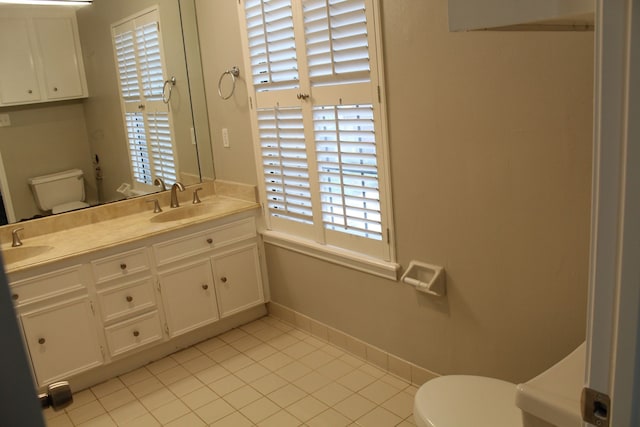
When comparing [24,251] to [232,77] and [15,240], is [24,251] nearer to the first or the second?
[15,240]

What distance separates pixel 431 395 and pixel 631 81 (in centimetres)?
146

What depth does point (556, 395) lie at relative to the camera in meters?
1.22

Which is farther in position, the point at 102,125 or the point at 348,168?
the point at 102,125

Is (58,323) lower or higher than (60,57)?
lower

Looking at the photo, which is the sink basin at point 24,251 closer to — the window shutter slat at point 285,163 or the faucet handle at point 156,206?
the faucet handle at point 156,206

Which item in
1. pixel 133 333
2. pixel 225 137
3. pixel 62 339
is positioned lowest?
pixel 133 333

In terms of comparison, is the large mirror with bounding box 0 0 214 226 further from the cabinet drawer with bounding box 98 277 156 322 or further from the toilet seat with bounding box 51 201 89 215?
the cabinet drawer with bounding box 98 277 156 322

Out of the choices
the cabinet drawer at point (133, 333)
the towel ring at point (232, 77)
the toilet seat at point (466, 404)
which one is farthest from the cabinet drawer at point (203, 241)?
the toilet seat at point (466, 404)

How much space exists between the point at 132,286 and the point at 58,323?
424 millimetres

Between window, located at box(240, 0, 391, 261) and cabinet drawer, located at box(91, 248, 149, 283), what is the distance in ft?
2.85

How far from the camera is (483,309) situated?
2.45 metres

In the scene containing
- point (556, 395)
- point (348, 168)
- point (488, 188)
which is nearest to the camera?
point (556, 395)

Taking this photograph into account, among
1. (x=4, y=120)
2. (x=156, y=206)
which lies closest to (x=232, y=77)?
(x=156, y=206)

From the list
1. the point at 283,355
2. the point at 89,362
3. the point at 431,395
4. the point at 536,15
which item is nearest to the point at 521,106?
the point at 431,395
